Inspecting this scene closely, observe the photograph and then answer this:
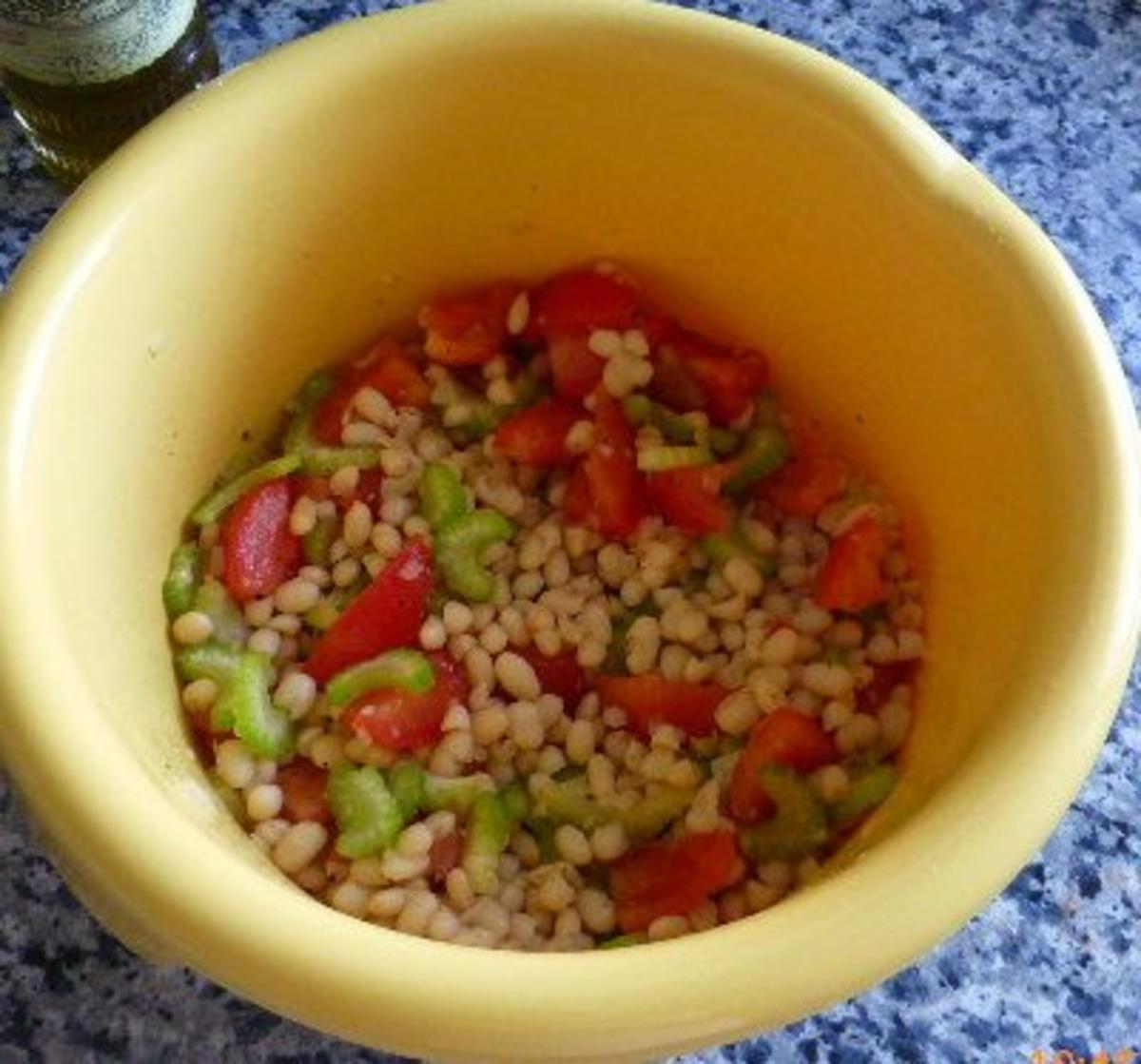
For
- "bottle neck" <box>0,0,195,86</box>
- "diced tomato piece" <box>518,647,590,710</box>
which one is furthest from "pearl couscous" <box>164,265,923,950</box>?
"bottle neck" <box>0,0,195,86</box>

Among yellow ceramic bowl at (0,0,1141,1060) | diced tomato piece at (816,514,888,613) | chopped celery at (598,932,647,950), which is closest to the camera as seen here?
yellow ceramic bowl at (0,0,1141,1060)

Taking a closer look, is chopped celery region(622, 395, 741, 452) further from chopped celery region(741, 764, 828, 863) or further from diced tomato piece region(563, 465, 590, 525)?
chopped celery region(741, 764, 828, 863)

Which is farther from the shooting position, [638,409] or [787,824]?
[638,409]

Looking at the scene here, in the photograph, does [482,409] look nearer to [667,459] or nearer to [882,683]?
[667,459]

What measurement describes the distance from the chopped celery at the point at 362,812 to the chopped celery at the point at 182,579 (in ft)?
0.35

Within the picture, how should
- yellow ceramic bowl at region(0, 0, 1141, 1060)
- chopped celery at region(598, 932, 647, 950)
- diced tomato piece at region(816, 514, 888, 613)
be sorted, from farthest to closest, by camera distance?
diced tomato piece at region(816, 514, 888, 613)
chopped celery at region(598, 932, 647, 950)
yellow ceramic bowl at region(0, 0, 1141, 1060)

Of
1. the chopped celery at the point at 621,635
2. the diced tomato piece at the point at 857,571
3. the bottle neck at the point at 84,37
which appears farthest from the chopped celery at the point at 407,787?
the bottle neck at the point at 84,37

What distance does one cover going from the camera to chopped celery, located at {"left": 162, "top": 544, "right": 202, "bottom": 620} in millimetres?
814

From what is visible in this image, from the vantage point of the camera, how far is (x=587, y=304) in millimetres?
895

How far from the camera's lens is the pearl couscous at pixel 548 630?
0.77 m

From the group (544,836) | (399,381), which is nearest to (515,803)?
(544,836)

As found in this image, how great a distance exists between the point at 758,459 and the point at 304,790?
269mm

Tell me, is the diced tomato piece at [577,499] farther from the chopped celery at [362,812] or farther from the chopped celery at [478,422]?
the chopped celery at [362,812]

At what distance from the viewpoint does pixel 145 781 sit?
2.03 feet
